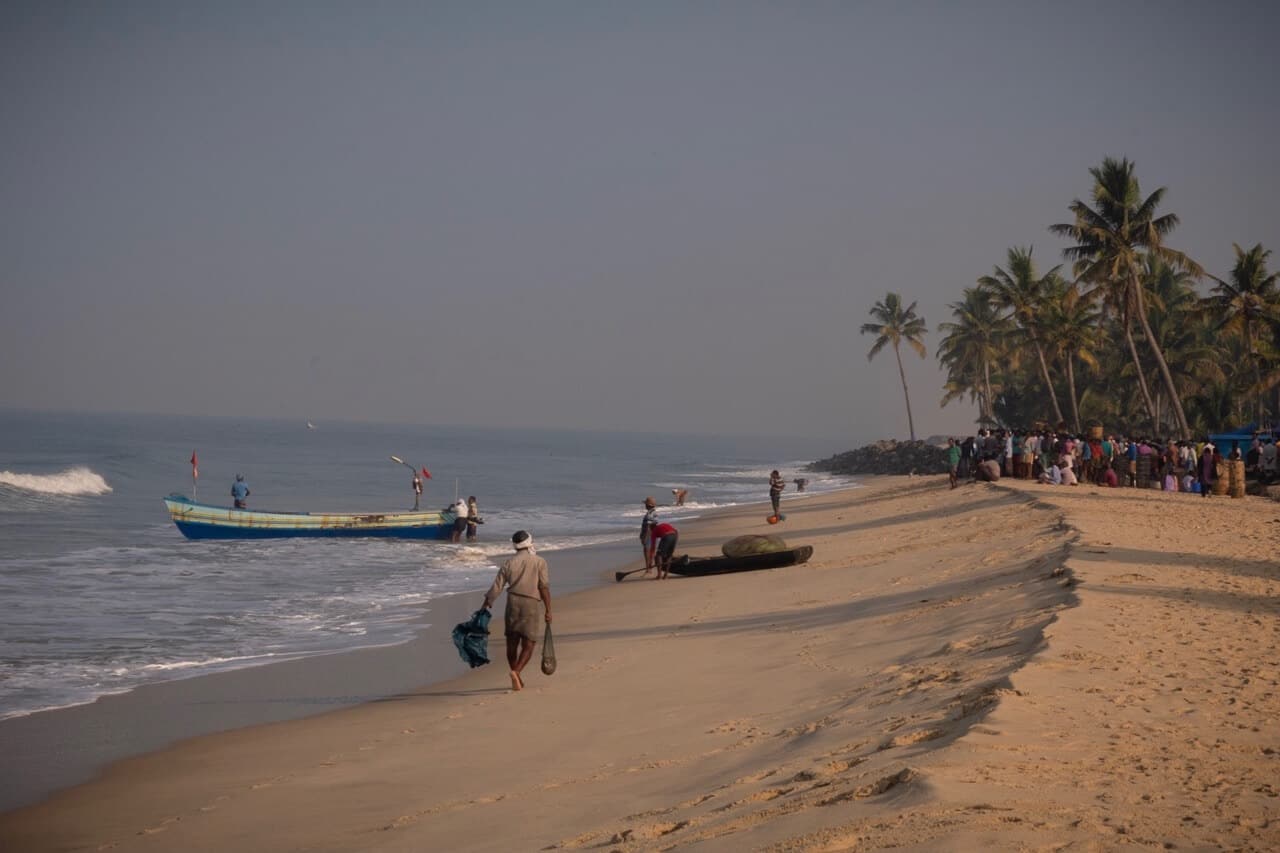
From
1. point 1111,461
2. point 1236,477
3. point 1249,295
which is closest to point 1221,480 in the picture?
point 1236,477

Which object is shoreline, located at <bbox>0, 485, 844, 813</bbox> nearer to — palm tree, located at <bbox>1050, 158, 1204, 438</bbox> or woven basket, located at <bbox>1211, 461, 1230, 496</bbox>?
woven basket, located at <bbox>1211, 461, 1230, 496</bbox>

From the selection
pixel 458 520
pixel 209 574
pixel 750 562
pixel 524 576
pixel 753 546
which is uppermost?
pixel 524 576

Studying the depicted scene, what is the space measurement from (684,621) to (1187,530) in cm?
1002

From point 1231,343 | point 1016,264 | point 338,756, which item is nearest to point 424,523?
point 338,756

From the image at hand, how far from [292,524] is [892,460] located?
5106cm

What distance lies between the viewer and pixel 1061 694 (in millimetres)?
7172

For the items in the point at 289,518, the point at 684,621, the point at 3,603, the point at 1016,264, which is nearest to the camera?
the point at 684,621

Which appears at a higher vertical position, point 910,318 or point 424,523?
point 910,318

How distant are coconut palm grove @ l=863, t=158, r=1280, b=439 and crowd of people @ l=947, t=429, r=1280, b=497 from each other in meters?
6.52

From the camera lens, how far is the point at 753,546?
65.5 ft

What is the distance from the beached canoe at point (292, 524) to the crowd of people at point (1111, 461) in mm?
17706

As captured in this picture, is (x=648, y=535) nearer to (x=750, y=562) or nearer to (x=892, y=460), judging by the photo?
(x=750, y=562)

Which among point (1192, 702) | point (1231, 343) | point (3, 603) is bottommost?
point (3, 603)

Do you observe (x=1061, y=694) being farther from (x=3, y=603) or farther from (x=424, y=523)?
(x=424, y=523)
